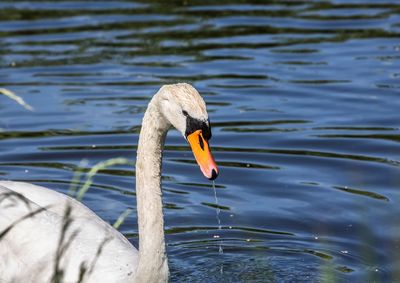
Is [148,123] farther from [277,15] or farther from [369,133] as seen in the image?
[277,15]

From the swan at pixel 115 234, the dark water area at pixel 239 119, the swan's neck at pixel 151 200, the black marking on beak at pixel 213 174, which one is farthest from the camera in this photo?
the dark water area at pixel 239 119

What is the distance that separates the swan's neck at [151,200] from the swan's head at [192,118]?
144 mm

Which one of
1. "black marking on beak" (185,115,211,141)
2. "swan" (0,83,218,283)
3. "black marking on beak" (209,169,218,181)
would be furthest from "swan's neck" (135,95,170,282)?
"black marking on beak" (209,169,218,181)

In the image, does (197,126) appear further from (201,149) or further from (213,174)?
(213,174)

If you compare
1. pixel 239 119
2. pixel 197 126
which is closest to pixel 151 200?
pixel 197 126

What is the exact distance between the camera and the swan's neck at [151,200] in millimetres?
6461

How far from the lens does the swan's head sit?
6133mm

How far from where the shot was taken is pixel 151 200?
658 cm

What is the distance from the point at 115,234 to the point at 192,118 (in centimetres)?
129

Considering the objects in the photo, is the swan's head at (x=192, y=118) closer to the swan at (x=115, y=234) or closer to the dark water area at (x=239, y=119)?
the swan at (x=115, y=234)

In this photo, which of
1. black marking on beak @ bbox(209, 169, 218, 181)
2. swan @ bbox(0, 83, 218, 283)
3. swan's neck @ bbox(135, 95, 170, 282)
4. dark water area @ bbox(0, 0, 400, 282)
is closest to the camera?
black marking on beak @ bbox(209, 169, 218, 181)

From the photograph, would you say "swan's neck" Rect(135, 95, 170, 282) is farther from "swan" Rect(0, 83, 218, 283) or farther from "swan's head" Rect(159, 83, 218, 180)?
"swan's head" Rect(159, 83, 218, 180)

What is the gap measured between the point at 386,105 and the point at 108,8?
5795mm

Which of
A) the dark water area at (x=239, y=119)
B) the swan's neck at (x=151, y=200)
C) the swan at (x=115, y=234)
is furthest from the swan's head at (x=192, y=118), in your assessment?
the dark water area at (x=239, y=119)
